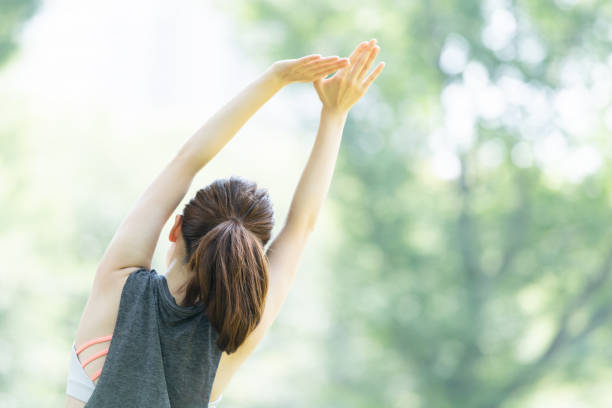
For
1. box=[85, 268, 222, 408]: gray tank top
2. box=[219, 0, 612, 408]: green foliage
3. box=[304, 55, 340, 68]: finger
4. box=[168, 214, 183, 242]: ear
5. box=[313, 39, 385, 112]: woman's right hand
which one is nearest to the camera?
box=[85, 268, 222, 408]: gray tank top

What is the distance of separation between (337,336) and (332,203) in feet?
9.72

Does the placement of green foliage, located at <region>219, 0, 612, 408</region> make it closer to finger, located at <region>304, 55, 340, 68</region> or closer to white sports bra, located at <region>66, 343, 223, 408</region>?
finger, located at <region>304, 55, 340, 68</region>

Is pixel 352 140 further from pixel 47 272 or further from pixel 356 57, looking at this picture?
pixel 356 57

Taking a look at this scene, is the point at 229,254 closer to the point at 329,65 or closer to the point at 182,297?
the point at 182,297

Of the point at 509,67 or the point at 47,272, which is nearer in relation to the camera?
the point at 509,67

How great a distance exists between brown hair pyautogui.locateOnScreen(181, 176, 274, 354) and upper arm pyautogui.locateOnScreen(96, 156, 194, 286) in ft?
0.12

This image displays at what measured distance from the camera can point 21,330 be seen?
7391 mm

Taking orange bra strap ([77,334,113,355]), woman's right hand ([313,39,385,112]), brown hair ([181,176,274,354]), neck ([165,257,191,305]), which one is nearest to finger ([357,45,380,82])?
woman's right hand ([313,39,385,112])

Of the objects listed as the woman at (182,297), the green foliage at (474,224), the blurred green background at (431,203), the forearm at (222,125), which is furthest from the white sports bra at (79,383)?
the green foliage at (474,224)

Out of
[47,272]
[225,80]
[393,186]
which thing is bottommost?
[47,272]

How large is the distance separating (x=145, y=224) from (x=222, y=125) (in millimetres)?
208

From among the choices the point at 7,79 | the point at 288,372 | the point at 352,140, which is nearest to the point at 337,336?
the point at 288,372

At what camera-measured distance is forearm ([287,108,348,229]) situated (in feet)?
4.10

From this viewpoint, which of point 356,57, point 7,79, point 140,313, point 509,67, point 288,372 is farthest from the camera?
point 288,372
